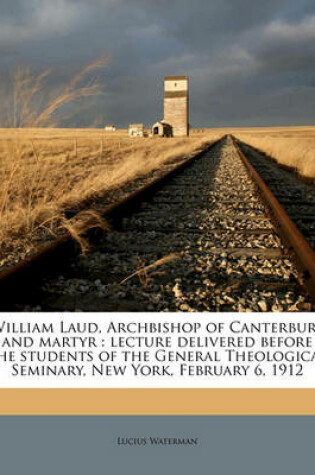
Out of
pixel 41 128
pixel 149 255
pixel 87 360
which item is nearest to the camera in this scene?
pixel 87 360

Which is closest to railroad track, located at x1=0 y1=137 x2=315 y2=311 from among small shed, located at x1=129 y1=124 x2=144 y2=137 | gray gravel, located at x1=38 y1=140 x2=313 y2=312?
gray gravel, located at x1=38 y1=140 x2=313 y2=312

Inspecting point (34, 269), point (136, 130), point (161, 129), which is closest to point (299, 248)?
point (34, 269)

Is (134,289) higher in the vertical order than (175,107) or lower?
lower

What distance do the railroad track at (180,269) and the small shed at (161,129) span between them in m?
42.1

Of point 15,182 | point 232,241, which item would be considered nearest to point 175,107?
point 15,182

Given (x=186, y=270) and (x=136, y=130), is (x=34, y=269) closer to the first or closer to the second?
(x=186, y=270)

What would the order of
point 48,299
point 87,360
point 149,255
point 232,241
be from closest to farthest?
point 87,360 → point 48,299 → point 149,255 → point 232,241

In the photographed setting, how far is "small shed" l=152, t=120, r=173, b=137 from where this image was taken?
150 feet

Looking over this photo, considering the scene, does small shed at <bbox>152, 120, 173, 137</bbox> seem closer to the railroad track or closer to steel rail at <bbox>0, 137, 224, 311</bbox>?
the railroad track

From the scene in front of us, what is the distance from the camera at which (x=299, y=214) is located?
530 cm

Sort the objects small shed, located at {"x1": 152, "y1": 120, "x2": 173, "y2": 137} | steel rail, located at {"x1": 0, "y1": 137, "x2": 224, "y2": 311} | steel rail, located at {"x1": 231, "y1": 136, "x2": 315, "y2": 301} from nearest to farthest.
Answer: steel rail, located at {"x1": 0, "y1": 137, "x2": 224, "y2": 311}
steel rail, located at {"x1": 231, "y1": 136, "x2": 315, "y2": 301}
small shed, located at {"x1": 152, "y1": 120, "x2": 173, "y2": 137}

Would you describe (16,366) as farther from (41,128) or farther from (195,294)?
(41,128)

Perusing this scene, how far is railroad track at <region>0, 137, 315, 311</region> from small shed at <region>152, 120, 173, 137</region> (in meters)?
42.1

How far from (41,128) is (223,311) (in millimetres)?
2920
